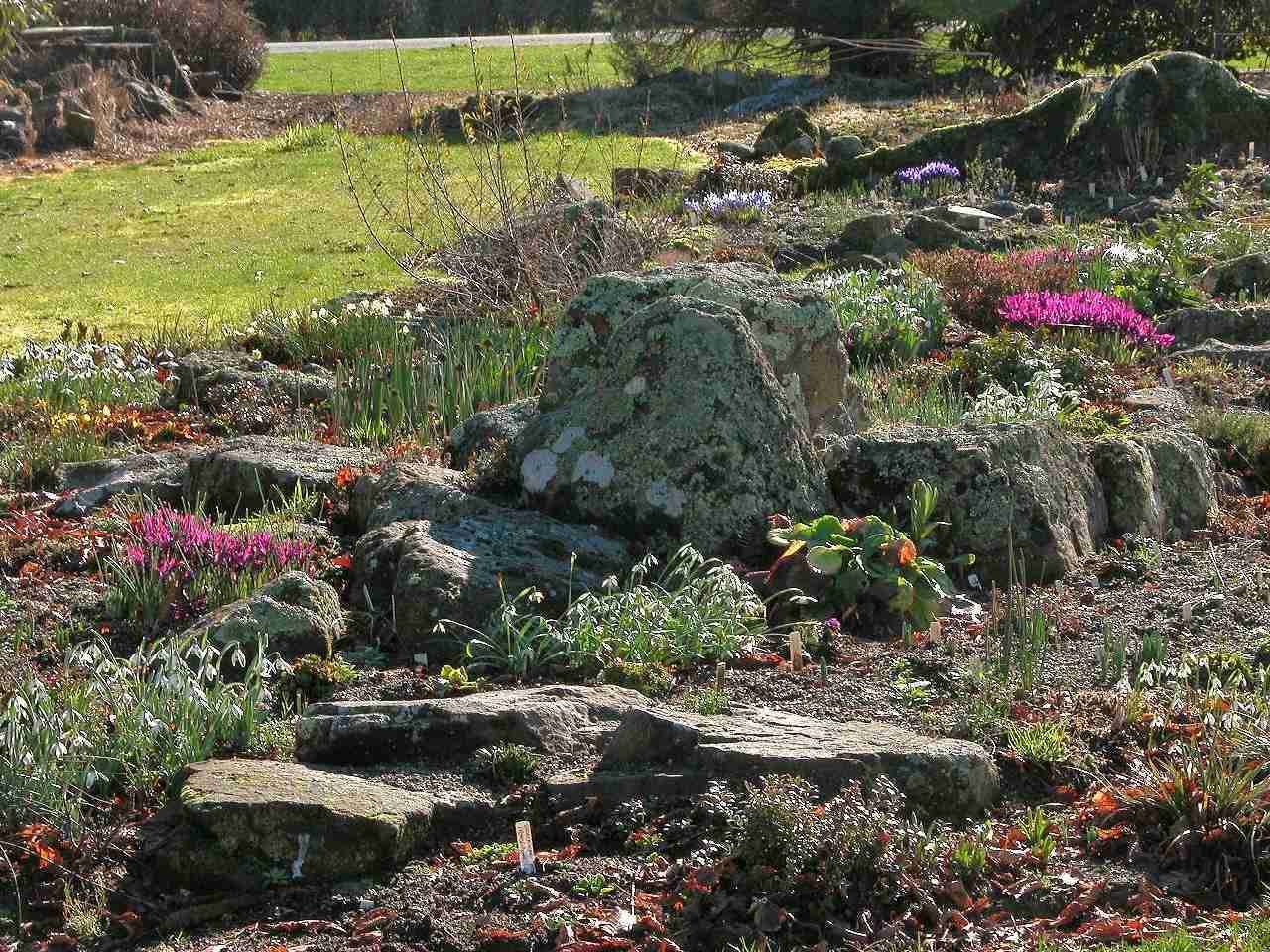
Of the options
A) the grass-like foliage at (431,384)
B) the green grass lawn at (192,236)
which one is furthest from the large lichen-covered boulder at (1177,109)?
the grass-like foliage at (431,384)

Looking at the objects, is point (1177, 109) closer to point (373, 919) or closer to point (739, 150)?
point (739, 150)

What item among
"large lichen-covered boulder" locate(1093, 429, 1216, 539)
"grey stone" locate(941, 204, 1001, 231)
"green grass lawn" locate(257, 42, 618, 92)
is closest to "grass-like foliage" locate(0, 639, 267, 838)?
"large lichen-covered boulder" locate(1093, 429, 1216, 539)

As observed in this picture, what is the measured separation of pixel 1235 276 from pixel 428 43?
30.0 meters

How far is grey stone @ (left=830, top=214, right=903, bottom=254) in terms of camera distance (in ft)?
41.1

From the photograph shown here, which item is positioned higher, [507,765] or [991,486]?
[991,486]

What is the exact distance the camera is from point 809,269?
39.1 ft

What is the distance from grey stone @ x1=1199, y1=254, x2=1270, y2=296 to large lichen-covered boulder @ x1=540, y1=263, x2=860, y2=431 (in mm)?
4872

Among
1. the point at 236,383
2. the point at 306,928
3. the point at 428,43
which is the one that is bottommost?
the point at 306,928

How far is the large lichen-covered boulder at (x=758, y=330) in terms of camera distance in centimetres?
695

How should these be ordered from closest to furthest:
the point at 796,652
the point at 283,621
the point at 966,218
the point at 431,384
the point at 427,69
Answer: the point at 796,652 → the point at 283,621 → the point at 431,384 → the point at 966,218 → the point at 427,69

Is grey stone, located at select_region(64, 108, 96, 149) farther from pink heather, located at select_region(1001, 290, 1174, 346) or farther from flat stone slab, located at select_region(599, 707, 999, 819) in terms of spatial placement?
flat stone slab, located at select_region(599, 707, 999, 819)

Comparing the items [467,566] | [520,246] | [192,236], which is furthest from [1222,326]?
[192,236]

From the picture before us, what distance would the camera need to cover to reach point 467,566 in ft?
17.8

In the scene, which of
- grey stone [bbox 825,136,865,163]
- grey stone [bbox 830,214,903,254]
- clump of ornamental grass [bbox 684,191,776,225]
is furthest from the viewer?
grey stone [bbox 825,136,865,163]
